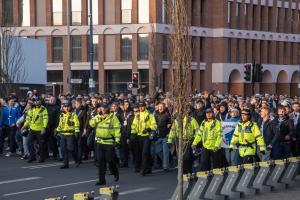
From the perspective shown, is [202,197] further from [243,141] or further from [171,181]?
[171,181]

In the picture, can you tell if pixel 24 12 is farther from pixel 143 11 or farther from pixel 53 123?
pixel 53 123

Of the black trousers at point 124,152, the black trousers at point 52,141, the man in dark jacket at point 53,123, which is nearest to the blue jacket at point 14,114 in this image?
the man in dark jacket at point 53,123

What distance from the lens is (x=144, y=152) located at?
15883 mm

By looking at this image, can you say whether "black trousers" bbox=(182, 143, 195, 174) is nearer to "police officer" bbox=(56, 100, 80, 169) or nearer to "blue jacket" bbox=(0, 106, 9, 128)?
"police officer" bbox=(56, 100, 80, 169)

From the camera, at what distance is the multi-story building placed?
51594mm

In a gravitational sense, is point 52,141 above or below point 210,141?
below

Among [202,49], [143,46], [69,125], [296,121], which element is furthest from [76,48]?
[296,121]

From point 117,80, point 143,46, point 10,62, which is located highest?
point 143,46

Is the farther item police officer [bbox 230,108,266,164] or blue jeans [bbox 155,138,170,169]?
blue jeans [bbox 155,138,170,169]

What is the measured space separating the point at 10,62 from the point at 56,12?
72.3 feet

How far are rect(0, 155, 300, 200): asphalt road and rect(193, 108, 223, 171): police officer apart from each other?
1.03 meters

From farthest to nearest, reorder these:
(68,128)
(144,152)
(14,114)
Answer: (14,114), (68,128), (144,152)

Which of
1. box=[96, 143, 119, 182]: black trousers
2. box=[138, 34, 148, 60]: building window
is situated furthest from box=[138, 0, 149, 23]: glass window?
box=[96, 143, 119, 182]: black trousers

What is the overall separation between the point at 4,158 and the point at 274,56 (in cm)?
4791
